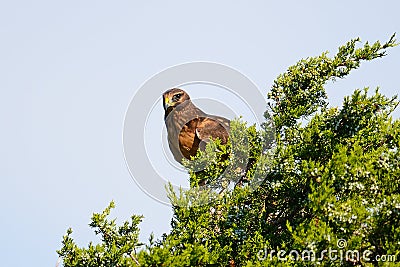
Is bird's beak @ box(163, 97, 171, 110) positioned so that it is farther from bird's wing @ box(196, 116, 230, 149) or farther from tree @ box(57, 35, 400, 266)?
tree @ box(57, 35, 400, 266)

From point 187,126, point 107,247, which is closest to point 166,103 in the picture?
point 187,126

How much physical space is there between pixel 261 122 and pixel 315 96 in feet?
2.40

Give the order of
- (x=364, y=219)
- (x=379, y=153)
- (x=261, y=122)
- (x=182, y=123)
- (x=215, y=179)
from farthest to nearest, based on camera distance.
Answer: (x=182, y=123) → (x=261, y=122) → (x=215, y=179) → (x=379, y=153) → (x=364, y=219)

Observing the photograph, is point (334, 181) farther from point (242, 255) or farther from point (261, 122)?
point (261, 122)

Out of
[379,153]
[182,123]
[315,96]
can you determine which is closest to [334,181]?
[379,153]

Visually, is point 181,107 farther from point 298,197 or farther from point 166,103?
point 298,197

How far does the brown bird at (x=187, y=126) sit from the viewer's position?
753 centimetres

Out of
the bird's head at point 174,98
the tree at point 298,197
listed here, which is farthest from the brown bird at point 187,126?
the tree at point 298,197

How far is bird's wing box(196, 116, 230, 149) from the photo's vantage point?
7.45 metres

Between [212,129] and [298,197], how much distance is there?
2.46m

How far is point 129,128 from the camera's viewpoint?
5.67 m

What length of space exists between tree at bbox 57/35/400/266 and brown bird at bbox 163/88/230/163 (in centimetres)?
142

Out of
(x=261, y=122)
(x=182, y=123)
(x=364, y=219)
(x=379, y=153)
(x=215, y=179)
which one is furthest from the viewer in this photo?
(x=182, y=123)

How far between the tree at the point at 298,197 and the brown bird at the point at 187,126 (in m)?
1.42
